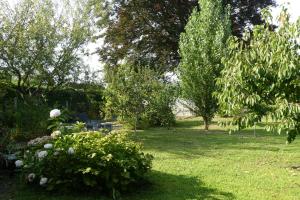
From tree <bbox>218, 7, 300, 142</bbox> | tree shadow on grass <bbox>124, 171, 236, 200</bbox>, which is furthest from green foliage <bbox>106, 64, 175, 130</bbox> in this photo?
tree <bbox>218, 7, 300, 142</bbox>

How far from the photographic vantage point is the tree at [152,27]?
24.4 meters

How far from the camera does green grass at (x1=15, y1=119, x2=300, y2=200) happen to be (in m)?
6.72

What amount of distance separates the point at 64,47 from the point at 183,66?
5286mm

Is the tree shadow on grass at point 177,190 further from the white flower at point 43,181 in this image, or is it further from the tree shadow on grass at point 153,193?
the white flower at point 43,181

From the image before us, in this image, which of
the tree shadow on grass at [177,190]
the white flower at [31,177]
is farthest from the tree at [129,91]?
the white flower at [31,177]

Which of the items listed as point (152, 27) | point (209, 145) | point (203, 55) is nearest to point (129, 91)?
point (203, 55)

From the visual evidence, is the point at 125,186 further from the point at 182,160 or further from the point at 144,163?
the point at 182,160

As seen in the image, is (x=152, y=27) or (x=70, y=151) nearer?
(x=70, y=151)

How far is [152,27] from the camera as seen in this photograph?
82.8 ft

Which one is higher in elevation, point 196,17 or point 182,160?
point 196,17

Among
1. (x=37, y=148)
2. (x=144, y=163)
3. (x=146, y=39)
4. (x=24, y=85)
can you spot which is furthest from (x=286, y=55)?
(x=146, y=39)

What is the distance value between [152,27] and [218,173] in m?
Result: 17.9

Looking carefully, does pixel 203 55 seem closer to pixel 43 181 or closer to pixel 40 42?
pixel 40 42

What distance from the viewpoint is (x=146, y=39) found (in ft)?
82.9
